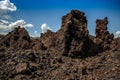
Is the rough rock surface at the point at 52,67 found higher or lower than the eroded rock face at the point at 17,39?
lower

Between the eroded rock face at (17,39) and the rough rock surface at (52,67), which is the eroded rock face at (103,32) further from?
the rough rock surface at (52,67)

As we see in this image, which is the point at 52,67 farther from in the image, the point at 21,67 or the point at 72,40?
the point at 72,40

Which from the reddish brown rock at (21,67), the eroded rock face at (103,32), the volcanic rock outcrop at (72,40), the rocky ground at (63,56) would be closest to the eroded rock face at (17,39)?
the rocky ground at (63,56)

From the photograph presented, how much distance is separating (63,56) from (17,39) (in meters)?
13.1

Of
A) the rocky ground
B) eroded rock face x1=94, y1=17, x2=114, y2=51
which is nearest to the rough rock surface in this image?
the rocky ground

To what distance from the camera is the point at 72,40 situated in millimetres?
46094

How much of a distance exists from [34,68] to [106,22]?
2982 cm

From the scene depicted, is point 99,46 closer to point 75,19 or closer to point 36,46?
point 75,19

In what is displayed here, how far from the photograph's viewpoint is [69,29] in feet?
155

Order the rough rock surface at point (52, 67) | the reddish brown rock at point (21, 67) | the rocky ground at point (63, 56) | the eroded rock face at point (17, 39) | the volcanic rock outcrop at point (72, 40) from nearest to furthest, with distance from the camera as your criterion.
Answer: the rough rock surface at point (52, 67), the reddish brown rock at point (21, 67), the rocky ground at point (63, 56), the volcanic rock outcrop at point (72, 40), the eroded rock face at point (17, 39)

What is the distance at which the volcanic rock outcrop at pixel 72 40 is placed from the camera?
1791 inches

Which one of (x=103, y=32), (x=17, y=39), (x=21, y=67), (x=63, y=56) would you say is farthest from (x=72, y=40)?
(x=103, y=32)

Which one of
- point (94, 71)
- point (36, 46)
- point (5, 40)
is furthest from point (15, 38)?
point (94, 71)

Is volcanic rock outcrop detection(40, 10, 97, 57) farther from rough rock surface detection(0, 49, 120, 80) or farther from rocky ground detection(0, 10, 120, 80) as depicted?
rough rock surface detection(0, 49, 120, 80)
